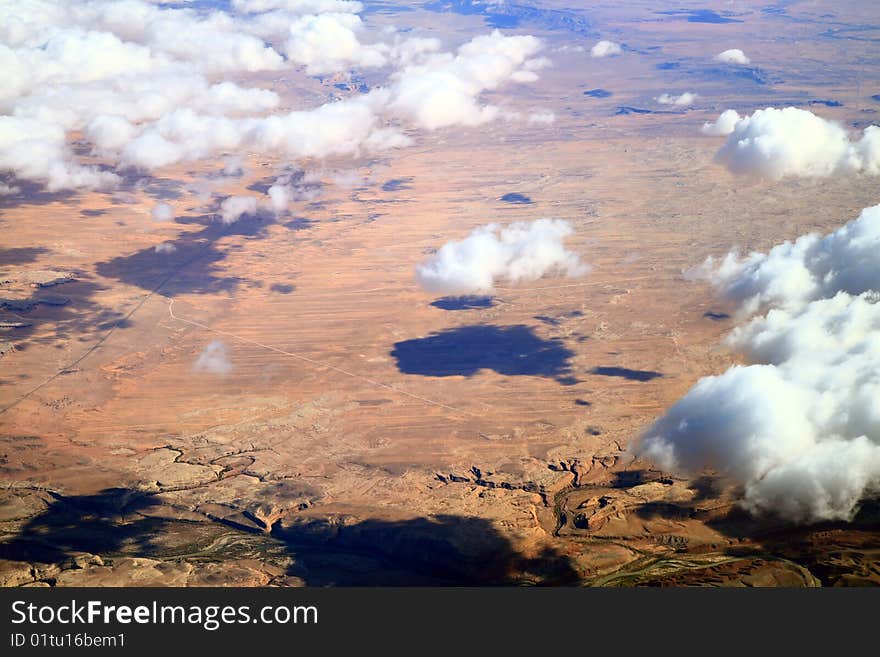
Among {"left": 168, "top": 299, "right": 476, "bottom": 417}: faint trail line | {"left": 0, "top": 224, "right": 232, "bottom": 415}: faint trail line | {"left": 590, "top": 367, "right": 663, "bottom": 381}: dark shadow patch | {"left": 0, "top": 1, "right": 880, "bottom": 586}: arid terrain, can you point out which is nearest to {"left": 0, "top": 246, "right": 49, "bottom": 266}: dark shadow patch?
{"left": 0, "top": 1, "right": 880, "bottom": 586}: arid terrain

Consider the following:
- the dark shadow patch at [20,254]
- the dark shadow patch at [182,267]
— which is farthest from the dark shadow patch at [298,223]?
the dark shadow patch at [20,254]

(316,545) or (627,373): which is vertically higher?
(316,545)

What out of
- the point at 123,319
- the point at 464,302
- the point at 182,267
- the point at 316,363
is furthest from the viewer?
the point at 182,267

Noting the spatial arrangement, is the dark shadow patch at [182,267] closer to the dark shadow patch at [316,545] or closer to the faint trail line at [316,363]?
the faint trail line at [316,363]

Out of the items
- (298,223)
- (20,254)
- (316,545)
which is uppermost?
(316,545)

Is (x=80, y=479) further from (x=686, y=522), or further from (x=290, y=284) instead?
(x=290, y=284)

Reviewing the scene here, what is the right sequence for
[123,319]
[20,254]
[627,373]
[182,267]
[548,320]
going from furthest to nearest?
[20,254] → [182,267] → [123,319] → [548,320] → [627,373]

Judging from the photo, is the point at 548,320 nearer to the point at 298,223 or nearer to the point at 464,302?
the point at 464,302

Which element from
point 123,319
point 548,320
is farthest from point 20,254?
point 548,320
